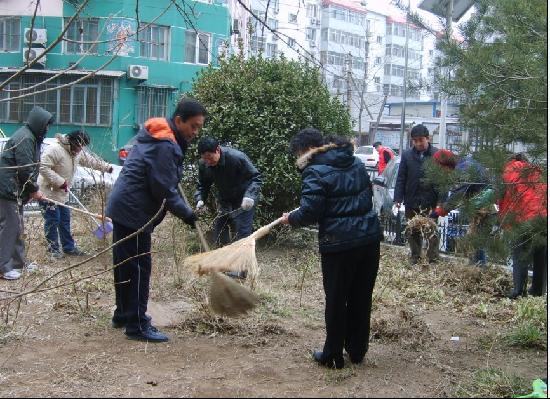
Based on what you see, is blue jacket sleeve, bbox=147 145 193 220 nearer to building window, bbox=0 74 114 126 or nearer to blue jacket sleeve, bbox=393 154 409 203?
blue jacket sleeve, bbox=393 154 409 203

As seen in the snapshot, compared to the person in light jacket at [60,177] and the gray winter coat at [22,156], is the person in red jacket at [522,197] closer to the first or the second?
the gray winter coat at [22,156]

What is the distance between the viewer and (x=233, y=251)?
453cm

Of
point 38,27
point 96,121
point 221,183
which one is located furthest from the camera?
point 96,121

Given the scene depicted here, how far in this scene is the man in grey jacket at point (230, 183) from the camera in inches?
275

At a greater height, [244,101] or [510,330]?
[244,101]

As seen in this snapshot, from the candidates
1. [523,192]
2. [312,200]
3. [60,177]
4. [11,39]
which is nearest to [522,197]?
[523,192]

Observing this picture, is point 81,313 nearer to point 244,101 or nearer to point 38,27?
point 244,101

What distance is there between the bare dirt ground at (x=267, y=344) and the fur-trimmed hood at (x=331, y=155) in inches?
51.7

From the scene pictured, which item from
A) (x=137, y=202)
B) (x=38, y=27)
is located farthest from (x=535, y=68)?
(x=38, y=27)

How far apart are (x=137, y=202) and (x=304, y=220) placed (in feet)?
4.16

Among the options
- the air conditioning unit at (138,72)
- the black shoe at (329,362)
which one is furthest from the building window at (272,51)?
the black shoe at (329,362)

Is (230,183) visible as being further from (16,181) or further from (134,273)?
(134,273)

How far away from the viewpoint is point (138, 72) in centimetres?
2642

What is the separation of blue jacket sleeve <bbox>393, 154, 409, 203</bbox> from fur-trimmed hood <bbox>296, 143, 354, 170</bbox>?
3930 millimetres
